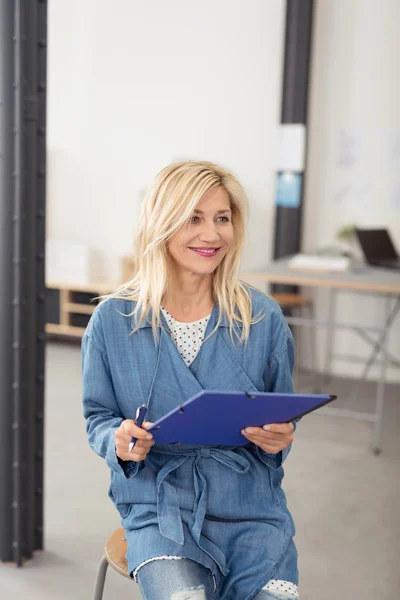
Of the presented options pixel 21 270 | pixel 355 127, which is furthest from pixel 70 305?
pixel 21 270

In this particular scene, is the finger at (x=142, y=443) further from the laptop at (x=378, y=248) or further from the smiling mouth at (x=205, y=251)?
the laptop at (x=378, y=248)

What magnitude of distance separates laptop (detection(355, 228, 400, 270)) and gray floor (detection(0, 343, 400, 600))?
824mm

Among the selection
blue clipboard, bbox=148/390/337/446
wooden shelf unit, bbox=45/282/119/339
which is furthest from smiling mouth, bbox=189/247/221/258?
wooden shelf unit, bbox=45/282/119/339

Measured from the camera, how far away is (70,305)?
516cm

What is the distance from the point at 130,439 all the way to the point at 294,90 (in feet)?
11.7

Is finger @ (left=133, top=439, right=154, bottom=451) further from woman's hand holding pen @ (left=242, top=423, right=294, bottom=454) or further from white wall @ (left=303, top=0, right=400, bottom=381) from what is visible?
white wall @ (left=303, top=0, right=400, bottom=381)

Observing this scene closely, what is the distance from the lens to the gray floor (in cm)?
242

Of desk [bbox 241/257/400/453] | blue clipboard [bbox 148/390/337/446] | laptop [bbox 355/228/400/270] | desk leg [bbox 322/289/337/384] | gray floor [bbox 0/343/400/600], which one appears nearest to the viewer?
blue clipboard [bbox 148/390/337/446]

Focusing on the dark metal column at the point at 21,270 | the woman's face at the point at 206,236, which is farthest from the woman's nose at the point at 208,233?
the dark metal column at the point at 21,270

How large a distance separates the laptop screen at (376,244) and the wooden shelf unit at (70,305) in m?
1.77

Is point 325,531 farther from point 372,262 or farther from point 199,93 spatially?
point 199,93

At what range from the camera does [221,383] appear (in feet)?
5.35

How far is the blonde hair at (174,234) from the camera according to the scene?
1619 mm

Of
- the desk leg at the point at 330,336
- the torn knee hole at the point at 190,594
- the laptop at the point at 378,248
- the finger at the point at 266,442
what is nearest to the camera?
the torn knee hole at the point at 190,594
